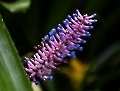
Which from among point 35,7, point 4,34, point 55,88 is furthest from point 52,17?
point 4,34

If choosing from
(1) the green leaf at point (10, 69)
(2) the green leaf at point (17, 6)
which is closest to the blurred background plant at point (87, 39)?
(2) the green leaf at point (17, 6)

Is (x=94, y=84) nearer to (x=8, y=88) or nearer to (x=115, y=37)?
(x=115, y=37)

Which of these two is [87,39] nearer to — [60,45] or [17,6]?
[17,6]

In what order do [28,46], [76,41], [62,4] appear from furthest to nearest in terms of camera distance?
1. [28,46]
2. [62,4]
3. [76,41]

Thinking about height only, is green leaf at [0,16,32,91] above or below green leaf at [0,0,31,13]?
below

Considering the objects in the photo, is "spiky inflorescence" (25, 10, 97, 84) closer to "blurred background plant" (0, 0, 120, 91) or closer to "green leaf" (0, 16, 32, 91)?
"green leaf" (0, 16, 32, 91)

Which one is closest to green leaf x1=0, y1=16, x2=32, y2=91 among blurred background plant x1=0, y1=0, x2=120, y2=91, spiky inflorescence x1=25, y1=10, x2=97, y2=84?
spiky inflorescence x1=25, y1=10, x2=97, y2=84

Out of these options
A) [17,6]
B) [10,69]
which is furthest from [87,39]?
[10,69]
